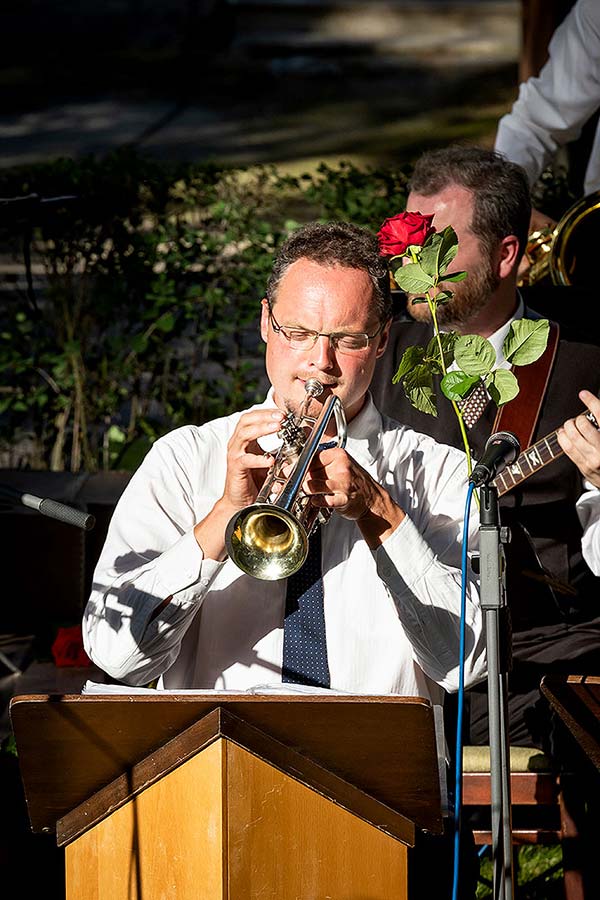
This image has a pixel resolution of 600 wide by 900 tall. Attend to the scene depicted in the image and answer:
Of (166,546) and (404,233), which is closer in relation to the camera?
(404,233)

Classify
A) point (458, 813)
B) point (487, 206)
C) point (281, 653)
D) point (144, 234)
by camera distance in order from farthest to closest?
point (144, 234)
point (487, 206)
point (281, 653)
point (458, 813)

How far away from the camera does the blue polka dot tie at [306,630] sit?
282cm

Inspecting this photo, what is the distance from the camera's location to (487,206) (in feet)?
12.6

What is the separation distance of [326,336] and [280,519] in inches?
20.9

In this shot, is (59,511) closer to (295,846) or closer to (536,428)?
(295,846)

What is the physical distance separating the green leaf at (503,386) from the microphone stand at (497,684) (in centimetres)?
27

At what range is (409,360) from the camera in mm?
2576

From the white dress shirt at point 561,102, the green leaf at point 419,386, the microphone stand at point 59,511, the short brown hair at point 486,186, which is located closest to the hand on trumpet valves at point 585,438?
the green leaf at point 419,386

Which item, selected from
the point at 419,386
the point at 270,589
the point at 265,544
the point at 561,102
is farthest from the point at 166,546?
the point at 561,102

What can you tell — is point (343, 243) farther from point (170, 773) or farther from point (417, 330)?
point (170, 773)

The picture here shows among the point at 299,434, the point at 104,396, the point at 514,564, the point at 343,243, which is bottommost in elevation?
the point at 104,396

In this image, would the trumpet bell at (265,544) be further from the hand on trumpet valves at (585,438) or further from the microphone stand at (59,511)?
the hand on trumpet valves at (585,438)

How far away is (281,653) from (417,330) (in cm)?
145

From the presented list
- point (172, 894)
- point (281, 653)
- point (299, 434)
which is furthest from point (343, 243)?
point (172, 894)
